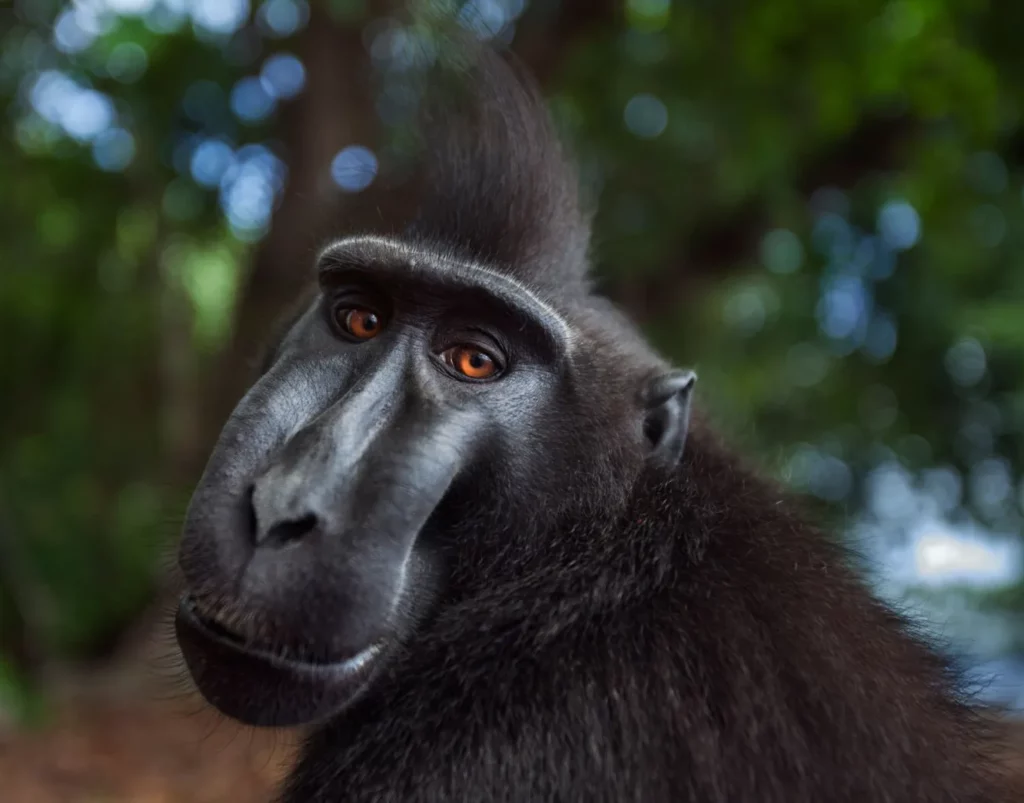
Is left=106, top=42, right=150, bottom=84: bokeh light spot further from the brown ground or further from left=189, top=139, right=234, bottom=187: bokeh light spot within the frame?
the brown ground

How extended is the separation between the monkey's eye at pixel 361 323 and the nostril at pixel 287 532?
1.89 feet

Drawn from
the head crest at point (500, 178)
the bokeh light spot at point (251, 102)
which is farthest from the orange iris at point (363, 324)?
the bokeh light spot at point (251, 102)

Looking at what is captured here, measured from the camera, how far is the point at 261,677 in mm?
2029

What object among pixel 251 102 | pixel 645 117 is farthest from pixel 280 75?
pixel 645 117

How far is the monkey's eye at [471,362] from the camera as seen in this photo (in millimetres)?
2285

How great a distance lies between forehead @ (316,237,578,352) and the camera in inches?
90.0

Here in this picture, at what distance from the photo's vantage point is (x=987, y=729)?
8.24 feet

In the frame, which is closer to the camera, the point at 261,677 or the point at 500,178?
the point at 261,677

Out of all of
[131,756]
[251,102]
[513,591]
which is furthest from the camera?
[251,102]

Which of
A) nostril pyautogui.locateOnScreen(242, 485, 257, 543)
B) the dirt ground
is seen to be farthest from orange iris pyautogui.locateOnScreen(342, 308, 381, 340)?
the dirt ground

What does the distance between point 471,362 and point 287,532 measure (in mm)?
603

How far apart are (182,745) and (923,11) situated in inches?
261

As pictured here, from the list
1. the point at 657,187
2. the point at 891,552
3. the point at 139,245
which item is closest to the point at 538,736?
the point at 657,187

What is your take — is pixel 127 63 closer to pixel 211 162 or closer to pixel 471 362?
pixel 211 162
